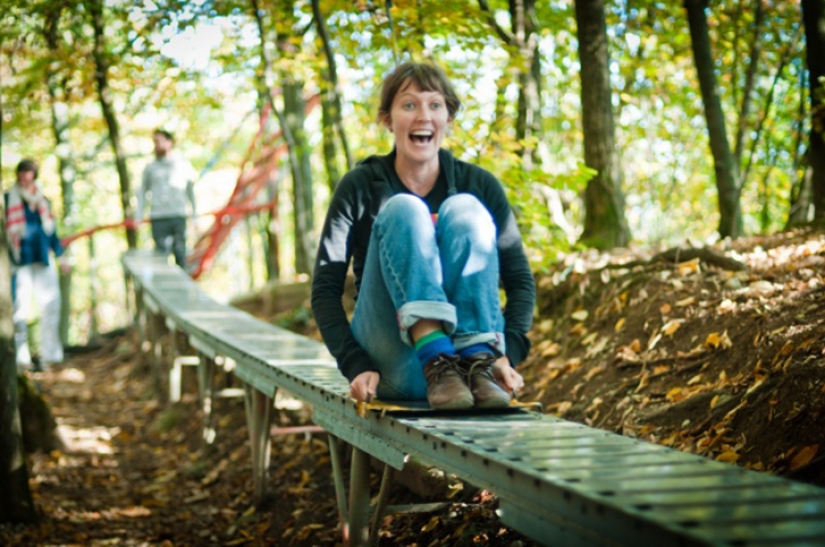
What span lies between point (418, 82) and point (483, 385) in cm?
122

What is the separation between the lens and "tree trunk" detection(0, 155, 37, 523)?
14.1 feet

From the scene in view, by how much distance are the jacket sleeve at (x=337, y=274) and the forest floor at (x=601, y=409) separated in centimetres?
95

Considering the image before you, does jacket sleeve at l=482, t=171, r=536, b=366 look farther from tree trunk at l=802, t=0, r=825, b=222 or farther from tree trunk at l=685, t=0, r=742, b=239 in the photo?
tree trunk at l=685, t=0, r=742, b=239

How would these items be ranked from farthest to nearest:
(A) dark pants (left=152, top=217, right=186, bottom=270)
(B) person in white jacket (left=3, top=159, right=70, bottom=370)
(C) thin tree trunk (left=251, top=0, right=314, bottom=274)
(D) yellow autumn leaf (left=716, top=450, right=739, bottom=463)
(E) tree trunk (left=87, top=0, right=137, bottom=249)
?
(A) dark pants (left=152, top=217, right=186, bottom=270) → (C) thin tree trunk (left=251, top=0, right=314, bottom=274) → (E) tree trunk (left=87, top=0, right=137, bottom=249) → (B) person in white jacket (left=3, top=159, right=70, bottom=370) → (D) yellow autumn leaf (left=716, top=450, right=739, bottom=463)

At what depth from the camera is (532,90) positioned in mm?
6203

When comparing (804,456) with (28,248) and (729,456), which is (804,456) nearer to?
(729,456)

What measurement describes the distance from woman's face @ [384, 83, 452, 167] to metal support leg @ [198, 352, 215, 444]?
3698mm

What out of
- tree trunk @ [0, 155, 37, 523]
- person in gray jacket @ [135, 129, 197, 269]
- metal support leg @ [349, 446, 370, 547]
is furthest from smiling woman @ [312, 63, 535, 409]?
person in gray jacket @ [135, 129, 197, 269]

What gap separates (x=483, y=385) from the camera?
2654 millimetres

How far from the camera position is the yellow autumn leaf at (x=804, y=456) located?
2.61 meters

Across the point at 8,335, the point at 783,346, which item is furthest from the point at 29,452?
the point at 783,346

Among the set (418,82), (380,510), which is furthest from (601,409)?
(418,82)

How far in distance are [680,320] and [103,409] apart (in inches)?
263

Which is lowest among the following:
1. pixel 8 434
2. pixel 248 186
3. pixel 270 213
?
pixel 8 434
